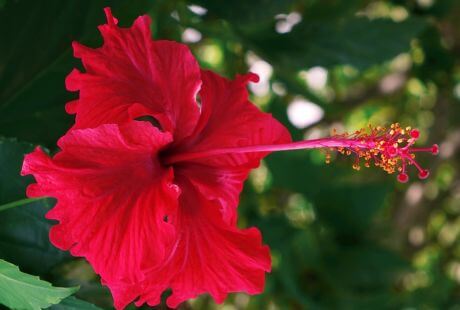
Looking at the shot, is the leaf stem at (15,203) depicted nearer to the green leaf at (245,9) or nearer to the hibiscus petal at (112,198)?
the hibiscus petal at (112,198)

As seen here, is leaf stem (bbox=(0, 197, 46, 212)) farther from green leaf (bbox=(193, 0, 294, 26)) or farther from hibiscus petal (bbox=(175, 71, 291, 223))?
green leaf (bbox=(193, 0, 294, 26))

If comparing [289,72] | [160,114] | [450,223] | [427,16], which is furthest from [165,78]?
[450,223]

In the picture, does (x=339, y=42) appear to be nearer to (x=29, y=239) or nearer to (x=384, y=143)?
(x=384, y=143)

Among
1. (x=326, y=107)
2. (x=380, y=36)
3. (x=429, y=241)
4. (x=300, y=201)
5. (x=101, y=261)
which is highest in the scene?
(x=380, y=36)

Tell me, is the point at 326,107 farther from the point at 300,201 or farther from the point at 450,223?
the point at 450,223

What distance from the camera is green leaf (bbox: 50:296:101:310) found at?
77 centimetres

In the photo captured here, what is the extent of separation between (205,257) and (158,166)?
0.13 meters

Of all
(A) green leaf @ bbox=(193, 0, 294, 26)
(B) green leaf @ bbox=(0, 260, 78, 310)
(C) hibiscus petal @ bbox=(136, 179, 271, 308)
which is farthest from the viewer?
(A) green leaf @ bbox=(193, 0, 294, 26)

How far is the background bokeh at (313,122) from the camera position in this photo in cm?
90

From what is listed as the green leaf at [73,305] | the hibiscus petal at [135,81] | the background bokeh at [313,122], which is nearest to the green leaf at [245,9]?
the background bokeh at [313,122]

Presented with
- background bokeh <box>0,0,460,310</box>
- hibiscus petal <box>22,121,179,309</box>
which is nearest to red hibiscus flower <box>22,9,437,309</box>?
hibiscus petal <box>22,121,179,309</box>

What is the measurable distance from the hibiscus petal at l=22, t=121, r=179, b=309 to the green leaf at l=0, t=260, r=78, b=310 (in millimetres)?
41

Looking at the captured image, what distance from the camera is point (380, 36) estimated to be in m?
1.42

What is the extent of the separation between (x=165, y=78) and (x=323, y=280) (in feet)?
4.17
